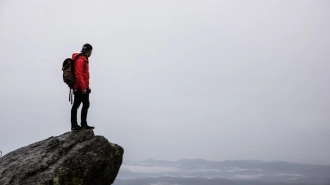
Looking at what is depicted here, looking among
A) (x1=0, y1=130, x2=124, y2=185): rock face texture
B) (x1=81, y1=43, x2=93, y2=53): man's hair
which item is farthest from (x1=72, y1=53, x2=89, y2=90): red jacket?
(x1=0, y1=130, x2=124, y2=185): rock face texture

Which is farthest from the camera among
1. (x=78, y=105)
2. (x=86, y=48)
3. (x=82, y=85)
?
(x=78, y=105)

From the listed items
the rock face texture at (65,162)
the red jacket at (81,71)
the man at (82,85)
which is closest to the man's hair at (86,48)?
the man at (82,85)

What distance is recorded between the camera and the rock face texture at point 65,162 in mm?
15508

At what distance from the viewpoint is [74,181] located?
16.0m

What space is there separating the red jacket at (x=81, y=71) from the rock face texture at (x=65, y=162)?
2.88 meters

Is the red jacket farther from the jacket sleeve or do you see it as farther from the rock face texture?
the rock face texture

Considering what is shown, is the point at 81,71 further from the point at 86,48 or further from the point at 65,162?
the point at 65,162

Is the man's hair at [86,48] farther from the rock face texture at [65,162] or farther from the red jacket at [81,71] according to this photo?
the rock face texture at [65,162]

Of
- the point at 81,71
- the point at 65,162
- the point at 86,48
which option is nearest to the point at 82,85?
the point at 81,71

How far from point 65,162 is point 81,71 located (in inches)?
176

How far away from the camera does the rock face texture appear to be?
50.9 ft

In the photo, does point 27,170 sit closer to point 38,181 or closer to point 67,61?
point 38,181

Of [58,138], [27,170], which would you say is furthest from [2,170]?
[58,138]

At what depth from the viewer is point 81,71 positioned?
52.9 ft
